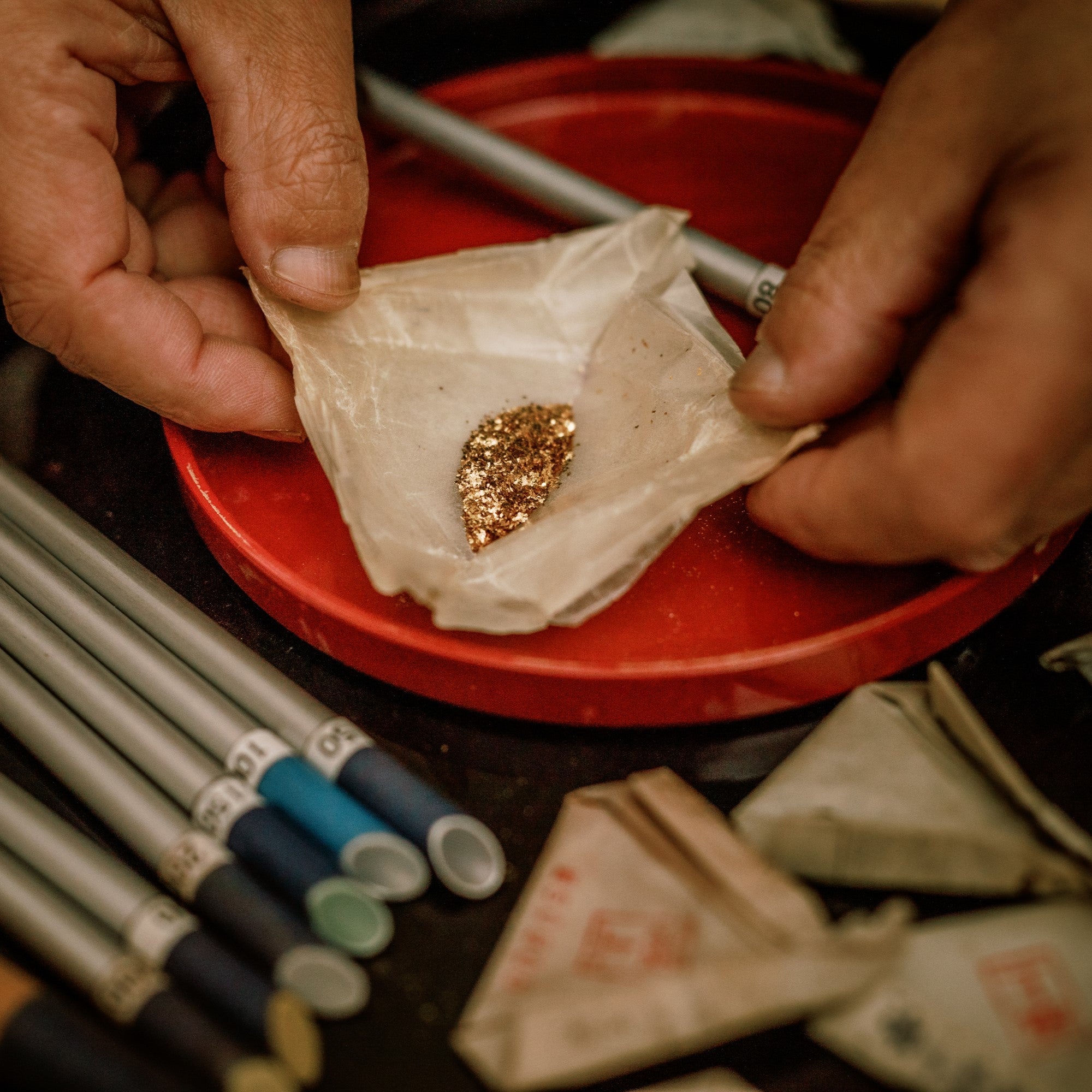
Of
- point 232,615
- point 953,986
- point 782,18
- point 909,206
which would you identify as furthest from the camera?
point 782,18

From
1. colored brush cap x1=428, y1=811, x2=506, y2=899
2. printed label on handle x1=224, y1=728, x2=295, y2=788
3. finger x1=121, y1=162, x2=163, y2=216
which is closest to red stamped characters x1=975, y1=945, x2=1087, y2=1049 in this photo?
colored brush cap x1=428, y1=811, x2=506, y2=899

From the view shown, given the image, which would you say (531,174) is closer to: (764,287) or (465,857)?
(764,287)

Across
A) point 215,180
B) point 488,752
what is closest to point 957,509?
point 488,752

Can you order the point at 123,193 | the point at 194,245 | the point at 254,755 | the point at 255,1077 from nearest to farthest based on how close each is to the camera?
the point at 255,1077, the point at 254,755, the point at 123,193, the point at 194,245

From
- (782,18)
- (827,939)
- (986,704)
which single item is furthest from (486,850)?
(782,18)

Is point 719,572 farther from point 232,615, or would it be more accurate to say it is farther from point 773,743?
point 232,615

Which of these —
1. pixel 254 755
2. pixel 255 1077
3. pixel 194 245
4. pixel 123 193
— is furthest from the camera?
pixel 194 245
